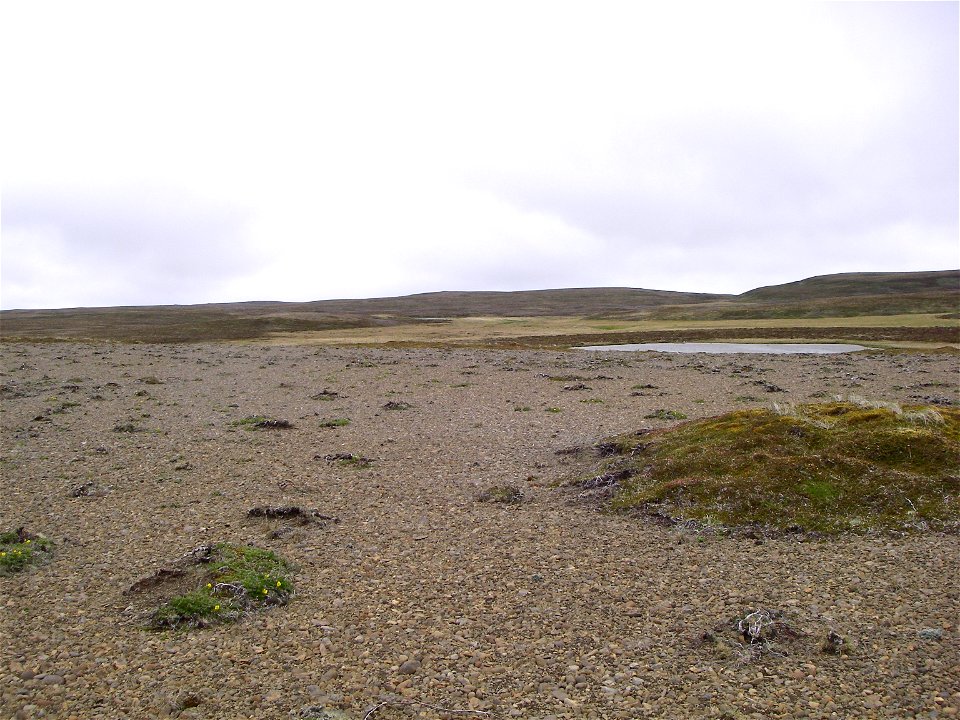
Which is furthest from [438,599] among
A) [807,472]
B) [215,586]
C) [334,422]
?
[334,422]

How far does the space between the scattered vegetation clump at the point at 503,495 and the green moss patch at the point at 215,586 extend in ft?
14.7

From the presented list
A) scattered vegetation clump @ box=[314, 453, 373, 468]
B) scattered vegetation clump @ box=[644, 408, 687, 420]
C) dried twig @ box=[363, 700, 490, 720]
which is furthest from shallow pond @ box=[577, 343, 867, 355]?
dried twig @ box=[363, 700, 490, 720]

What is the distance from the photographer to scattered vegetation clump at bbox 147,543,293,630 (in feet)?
28.2

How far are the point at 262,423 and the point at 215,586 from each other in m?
13.1

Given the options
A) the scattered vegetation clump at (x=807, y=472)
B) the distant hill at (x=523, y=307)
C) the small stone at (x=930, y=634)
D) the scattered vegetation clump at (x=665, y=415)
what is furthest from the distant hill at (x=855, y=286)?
the small stone at (x=930, y=634)

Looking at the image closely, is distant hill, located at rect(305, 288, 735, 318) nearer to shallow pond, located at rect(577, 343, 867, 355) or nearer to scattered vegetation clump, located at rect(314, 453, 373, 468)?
shallow pond, located at rect(577, 343, 867, 355)

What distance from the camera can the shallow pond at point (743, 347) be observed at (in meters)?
53.3

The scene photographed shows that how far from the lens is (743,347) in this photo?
5772cm

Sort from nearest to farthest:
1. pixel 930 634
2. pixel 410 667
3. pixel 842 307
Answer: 1. pixel 410 667
2. pixel 930 634
3. pixel 842 307

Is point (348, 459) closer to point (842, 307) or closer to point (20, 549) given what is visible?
point (20, 549)

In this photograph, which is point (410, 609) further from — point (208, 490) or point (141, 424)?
point (141, 424)

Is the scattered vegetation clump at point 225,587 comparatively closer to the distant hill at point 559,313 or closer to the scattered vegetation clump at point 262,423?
the scattered vegetation clump at point 262,423

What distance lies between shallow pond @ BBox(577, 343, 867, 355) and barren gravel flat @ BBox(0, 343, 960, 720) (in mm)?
39567

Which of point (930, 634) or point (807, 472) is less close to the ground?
point (807, 472)
